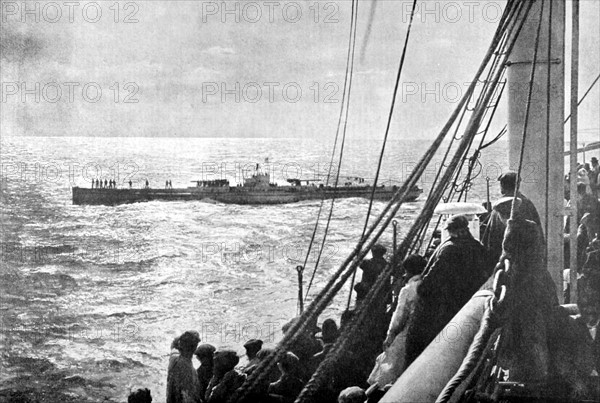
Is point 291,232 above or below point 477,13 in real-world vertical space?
below

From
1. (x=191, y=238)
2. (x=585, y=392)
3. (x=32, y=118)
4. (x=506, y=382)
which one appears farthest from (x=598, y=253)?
(x=191, y=238)

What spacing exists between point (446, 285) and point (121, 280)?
35.3 feet

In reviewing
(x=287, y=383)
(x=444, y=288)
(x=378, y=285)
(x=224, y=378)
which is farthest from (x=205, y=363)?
(x=444, y=288)

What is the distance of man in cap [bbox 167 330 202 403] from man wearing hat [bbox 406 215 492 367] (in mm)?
1182

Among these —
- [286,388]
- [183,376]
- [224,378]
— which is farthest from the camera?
[286,388]

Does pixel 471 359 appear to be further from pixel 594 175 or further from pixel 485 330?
pixel 594 175

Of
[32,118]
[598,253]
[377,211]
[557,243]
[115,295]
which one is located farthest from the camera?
[377,211]

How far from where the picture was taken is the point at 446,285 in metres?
3.06

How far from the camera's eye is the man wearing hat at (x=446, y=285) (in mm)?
2984

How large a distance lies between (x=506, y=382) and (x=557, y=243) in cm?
119

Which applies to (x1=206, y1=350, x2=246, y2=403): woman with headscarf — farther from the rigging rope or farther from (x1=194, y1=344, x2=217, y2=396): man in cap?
the rigging rope

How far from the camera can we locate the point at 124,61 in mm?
5695

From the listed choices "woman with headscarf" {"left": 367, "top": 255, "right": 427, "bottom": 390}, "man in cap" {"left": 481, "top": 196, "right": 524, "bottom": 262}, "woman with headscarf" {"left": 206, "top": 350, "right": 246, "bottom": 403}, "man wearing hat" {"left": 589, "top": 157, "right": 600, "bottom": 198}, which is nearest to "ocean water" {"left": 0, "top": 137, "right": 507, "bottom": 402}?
"man wearing hat" {"left": 589, "top": 157, "right": 600, "bottom": 198}

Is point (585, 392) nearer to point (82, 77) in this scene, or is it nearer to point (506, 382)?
point (506, 382)
